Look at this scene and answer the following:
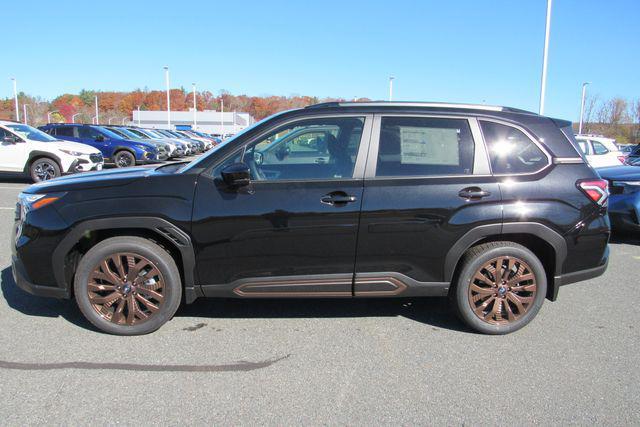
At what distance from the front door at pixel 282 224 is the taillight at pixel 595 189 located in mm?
1793

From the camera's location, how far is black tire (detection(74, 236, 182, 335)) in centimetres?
357

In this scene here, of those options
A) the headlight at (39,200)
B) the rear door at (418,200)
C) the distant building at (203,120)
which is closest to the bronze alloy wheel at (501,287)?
the rear door at (418,200)

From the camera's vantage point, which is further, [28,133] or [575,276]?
[28,133]

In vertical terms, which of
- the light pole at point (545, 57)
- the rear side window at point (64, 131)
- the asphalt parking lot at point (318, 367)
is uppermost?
the light pole at point (545, 57)

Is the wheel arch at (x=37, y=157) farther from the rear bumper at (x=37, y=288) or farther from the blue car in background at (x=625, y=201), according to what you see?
the blue car in background at (x=625, y=201)

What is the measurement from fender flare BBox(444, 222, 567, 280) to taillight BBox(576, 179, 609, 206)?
16.6 inches

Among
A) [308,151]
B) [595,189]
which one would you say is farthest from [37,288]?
[595,189]

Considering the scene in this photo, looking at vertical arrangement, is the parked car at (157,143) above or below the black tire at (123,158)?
above

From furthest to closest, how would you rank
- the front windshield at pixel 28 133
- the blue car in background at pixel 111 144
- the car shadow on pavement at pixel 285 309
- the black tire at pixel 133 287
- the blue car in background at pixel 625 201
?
the blue car in background at pixel 111 144 < the front windshield at pixel 28 133 < the blue car in background at pixel 625 201 < the car shadow on pavement at pixel 285 309 < the black tire at pixel 133 287

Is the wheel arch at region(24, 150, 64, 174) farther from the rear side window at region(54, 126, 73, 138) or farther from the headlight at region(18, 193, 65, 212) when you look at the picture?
the headlight at region(18, 193, 65, 212)

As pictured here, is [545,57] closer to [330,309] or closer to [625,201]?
[625,201]

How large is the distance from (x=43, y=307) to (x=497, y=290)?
395cm

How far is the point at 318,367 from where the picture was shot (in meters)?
3.28

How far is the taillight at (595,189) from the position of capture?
3.77 m
